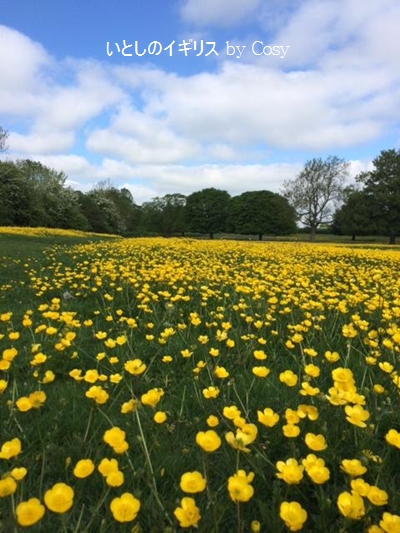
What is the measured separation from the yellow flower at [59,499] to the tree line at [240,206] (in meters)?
33.0

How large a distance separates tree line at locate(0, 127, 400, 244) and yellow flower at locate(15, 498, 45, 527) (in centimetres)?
3300

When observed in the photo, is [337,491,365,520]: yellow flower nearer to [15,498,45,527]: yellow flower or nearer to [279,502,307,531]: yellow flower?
[279,502,307,531]: yellow flower

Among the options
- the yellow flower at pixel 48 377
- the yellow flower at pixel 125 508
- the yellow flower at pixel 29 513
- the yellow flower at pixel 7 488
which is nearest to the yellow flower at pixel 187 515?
the yellow flower at pixel 125 508

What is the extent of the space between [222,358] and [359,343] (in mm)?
1221

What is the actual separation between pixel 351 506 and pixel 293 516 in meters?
0.17

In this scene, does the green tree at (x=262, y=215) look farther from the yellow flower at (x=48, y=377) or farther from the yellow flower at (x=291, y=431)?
the yellow flower at (x=291, y=431)

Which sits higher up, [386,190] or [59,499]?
[386,190]

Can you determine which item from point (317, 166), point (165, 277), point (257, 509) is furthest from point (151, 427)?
point (317, 166)

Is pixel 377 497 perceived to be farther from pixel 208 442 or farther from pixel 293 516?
pixel 208 442

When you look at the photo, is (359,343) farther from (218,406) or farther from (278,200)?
(278,200)

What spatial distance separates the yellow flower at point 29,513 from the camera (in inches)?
38.2

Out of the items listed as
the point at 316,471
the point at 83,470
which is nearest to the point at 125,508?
the point at 83,470

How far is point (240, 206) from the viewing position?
181 ft

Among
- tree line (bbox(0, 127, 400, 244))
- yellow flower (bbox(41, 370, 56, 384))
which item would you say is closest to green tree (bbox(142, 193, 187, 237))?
tree line (bbox(0, 127, 400, 244))
